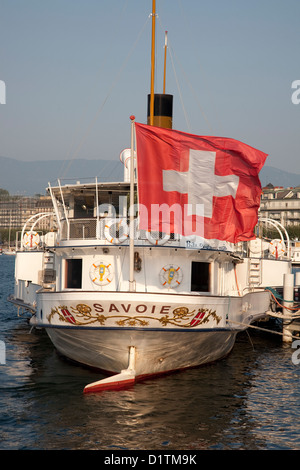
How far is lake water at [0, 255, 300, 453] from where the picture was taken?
15.1m

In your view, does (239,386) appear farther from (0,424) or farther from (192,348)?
(0,424)

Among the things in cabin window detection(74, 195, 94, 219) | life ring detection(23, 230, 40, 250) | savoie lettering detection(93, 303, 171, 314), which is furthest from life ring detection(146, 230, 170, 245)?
life ring detection(23, 230, 40, 250)

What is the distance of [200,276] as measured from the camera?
2178 centimetres

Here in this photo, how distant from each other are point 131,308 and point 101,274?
2713mm

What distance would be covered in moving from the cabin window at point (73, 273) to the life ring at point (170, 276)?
303 centimetres

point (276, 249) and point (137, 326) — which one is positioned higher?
point (276, 249)

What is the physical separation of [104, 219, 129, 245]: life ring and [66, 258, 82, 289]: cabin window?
5.71ft

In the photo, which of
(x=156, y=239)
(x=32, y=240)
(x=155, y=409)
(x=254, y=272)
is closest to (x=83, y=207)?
(x=156, y=239)

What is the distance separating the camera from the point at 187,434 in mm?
15594

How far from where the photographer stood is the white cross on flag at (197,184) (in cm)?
1852

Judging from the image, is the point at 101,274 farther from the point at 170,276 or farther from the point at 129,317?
the point at 129,317

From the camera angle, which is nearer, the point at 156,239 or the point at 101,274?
the point at 156,239
